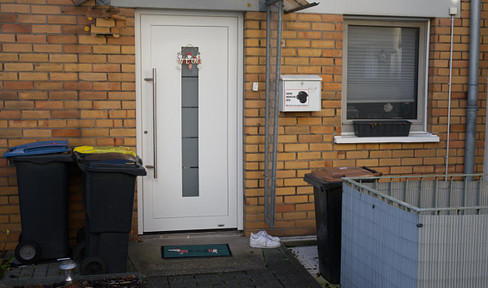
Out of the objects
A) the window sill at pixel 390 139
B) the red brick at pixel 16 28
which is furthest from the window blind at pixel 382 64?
the red brick at pixel 16 28

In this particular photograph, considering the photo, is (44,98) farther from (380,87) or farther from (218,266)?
(380,87)

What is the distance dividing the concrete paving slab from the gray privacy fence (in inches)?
48.4

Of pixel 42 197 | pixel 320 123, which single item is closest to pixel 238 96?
pixel 320 123

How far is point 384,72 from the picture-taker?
22.1ft

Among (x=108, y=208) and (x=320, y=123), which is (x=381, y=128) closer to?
(x=320, y=123)

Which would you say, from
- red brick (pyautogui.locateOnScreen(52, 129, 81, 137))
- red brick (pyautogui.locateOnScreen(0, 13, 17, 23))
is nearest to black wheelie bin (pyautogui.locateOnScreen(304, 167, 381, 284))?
red brick (pyautogui.locateOnScreen(52, 129, 81, 137))

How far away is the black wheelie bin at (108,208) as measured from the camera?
4.92m

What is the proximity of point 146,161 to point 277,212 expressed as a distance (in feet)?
5.06

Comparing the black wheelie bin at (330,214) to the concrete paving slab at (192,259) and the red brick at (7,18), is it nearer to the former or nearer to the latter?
the concrete paving slab at (192,259)

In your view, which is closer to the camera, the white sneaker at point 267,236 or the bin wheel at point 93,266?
the bin wheel at point 93,266

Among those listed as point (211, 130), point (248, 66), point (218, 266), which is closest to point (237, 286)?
point (218, 266)

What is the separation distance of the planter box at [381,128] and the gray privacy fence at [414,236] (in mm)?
1822

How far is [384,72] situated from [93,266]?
3.91 m

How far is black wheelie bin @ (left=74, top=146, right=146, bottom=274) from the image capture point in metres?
4.92
